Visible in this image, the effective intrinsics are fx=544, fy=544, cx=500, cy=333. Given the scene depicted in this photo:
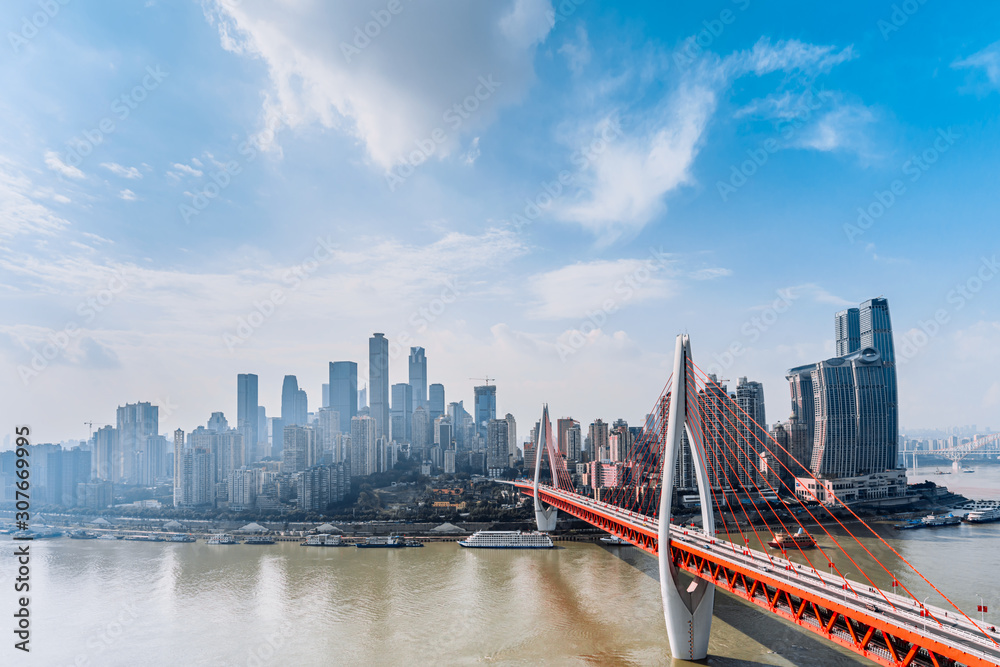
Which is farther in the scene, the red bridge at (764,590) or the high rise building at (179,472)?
the high rise building at (179,472)

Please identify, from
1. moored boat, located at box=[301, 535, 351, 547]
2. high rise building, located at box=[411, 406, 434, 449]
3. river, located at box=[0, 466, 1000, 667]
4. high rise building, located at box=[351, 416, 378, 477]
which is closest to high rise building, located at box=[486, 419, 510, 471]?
high rise building, located at box=[351, 416, 378, 477]

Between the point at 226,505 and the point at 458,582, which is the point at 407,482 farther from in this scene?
the point at 458,582

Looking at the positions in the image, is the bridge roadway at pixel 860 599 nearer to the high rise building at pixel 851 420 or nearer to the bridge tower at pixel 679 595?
the bridge tower at pixel 679 595

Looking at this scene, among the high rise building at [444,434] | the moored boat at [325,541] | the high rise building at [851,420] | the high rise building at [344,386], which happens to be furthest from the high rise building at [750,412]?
the high rise building at [344,386]

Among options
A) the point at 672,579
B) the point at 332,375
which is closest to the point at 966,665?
the point at 672,579

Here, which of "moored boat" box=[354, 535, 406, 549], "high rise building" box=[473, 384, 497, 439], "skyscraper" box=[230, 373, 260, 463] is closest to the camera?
"moored boat" box=[354, 535, 406, 549]

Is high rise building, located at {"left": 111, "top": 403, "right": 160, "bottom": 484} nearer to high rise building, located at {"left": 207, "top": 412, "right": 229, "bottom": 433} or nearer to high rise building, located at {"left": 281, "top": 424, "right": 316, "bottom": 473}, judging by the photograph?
high rise building, located at {"left": 207, "top": 412, "right": 229, "bottom": 433}
